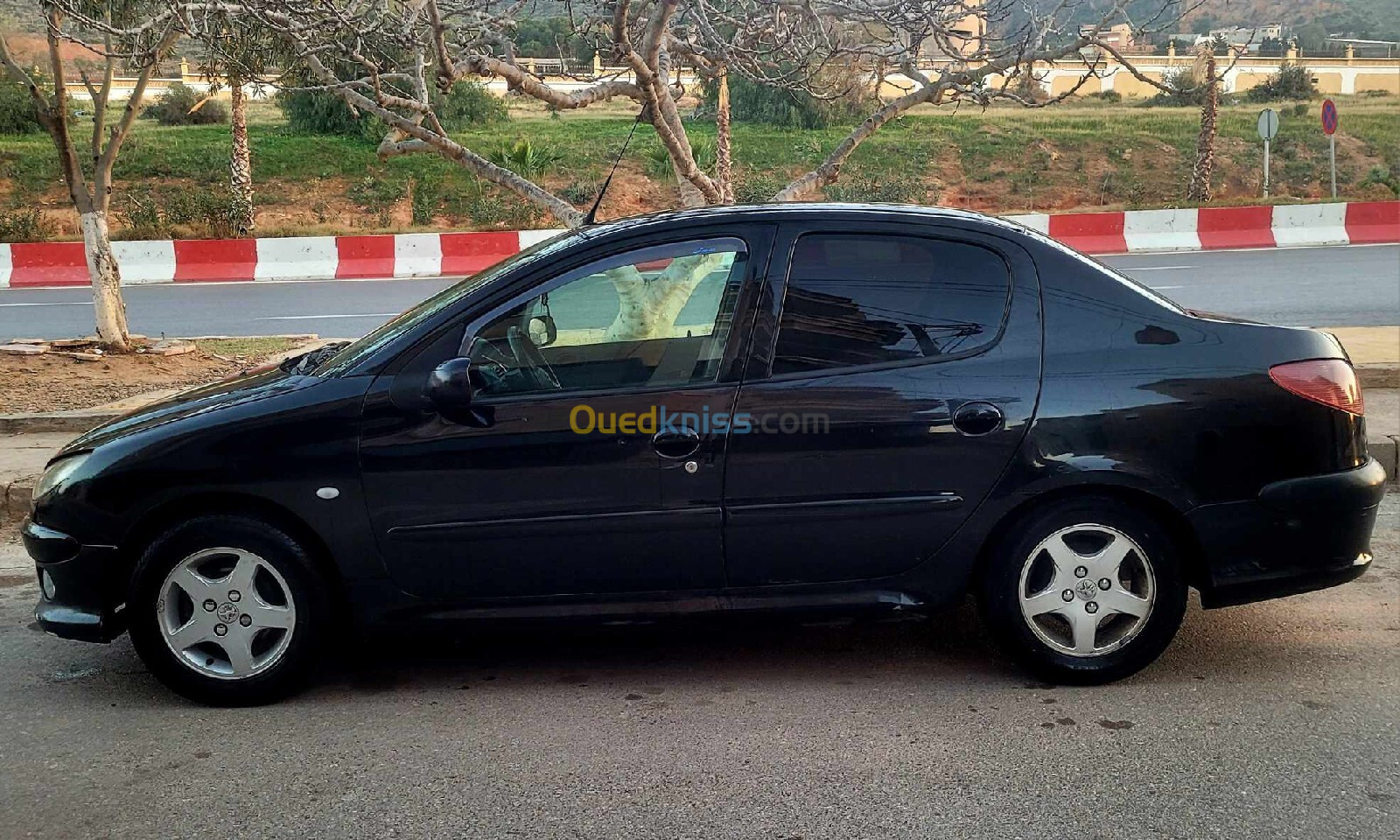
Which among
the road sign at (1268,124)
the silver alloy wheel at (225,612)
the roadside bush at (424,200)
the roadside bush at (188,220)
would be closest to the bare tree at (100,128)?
the silver alloy wheel at (225,612)

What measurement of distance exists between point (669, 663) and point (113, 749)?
1.78 meters

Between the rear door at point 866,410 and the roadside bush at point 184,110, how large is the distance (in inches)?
1563

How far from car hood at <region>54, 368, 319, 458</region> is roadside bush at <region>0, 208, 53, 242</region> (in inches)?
861

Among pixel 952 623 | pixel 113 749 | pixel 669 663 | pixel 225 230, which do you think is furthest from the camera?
pixel 225 230

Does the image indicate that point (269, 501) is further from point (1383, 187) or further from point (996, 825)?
point (1383, 187)

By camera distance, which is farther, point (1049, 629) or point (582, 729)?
point (1049, 629)

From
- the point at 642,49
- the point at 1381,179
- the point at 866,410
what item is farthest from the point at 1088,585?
the point at 1381,179

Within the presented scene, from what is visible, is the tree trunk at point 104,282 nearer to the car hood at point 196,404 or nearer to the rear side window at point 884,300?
the car hood at point 196,404

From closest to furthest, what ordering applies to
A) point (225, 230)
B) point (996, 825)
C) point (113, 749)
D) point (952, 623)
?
point (996, 825) < point (113, 749) < point (952, 623) < point (225, 230)

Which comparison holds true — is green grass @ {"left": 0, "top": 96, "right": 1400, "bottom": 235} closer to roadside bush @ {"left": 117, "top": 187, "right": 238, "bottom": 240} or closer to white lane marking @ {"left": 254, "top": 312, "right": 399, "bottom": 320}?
roadside bush @ {"left": 117, "top": 187, "right": 238, "bottom": 240}

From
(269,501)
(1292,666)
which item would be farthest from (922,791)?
(269,501)

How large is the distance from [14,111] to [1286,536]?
4002cm

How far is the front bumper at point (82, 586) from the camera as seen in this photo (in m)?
4.02

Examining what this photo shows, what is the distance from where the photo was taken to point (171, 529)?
4.00 metres
